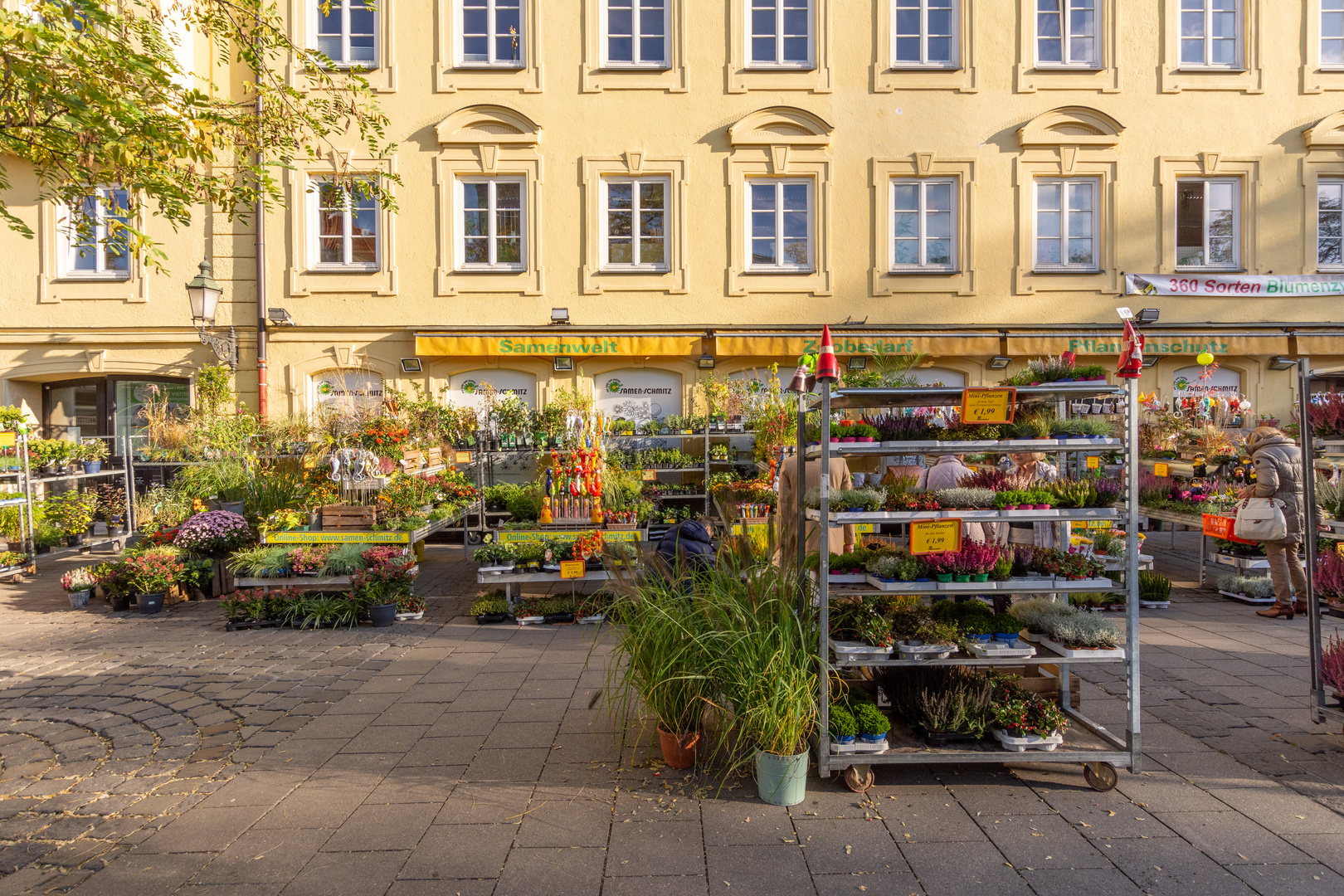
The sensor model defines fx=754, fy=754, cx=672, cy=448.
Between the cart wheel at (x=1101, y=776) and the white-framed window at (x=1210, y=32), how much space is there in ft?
48.4

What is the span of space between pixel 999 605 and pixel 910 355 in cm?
865

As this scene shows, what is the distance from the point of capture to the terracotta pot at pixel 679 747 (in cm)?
401

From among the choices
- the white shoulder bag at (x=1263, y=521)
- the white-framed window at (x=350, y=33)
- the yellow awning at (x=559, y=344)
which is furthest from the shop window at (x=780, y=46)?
the white shoulder bag at (x=1263, y=521)

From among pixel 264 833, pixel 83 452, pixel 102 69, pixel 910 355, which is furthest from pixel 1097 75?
pixel 83 452

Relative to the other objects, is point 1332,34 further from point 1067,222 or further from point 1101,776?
point 1101,776

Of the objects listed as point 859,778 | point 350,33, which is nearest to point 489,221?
point 350,33

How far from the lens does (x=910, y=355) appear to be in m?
13.0

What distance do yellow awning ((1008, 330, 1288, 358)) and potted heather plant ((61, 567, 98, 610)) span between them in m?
13.9

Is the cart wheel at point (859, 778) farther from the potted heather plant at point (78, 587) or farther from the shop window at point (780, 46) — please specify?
the shop window at point (780, 46)

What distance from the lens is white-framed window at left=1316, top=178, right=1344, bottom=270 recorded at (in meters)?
13.9

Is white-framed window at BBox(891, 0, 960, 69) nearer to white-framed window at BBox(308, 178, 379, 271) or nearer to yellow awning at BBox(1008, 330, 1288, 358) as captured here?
yellow awning at BBox(1008, 330, 1288, 358)

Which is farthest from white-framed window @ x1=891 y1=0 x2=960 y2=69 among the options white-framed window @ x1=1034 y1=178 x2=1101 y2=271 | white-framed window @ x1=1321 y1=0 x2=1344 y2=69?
white-framed window @ x1=1321 y1=0 x2=1344 y2=69

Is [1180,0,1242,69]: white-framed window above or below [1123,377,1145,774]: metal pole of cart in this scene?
above

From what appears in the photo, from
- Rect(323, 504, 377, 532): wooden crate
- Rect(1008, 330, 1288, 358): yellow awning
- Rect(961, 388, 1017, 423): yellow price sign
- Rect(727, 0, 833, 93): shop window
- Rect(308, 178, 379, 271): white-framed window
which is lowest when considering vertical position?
Rect(323, 504, 377, 532): wooden crate
